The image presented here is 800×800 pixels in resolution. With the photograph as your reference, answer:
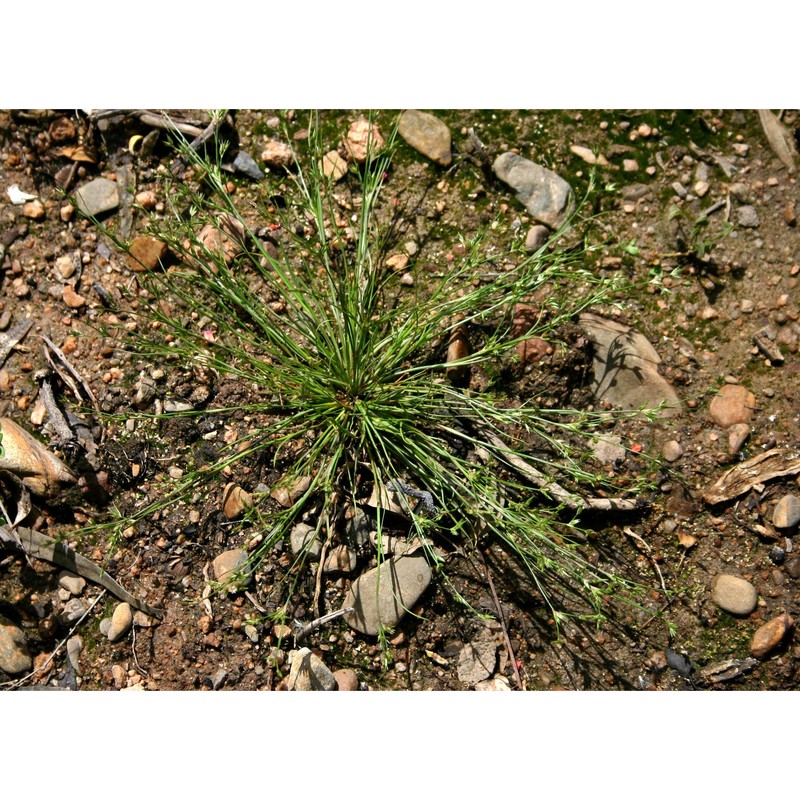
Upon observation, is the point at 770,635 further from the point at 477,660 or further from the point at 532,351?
the point at 532,351

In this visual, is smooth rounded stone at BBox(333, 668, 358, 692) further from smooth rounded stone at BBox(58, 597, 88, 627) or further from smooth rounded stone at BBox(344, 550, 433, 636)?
smooth rounded stone at BBox(58, 597, 88, 627)

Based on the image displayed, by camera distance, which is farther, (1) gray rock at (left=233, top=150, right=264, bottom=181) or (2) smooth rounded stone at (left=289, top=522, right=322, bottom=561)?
(1) gray rock at (left=233, top=150, right=264, bottom=181)

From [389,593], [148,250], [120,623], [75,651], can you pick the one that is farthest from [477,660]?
[148,250]

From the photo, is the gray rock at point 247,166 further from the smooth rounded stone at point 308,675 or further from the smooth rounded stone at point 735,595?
the smooth rounded stone at point 735,595

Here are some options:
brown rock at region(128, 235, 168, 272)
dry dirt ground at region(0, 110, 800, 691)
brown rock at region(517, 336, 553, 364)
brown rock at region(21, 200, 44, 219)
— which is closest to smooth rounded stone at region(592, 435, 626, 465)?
dry dirt ground at region(0, 110, 800, 691)
